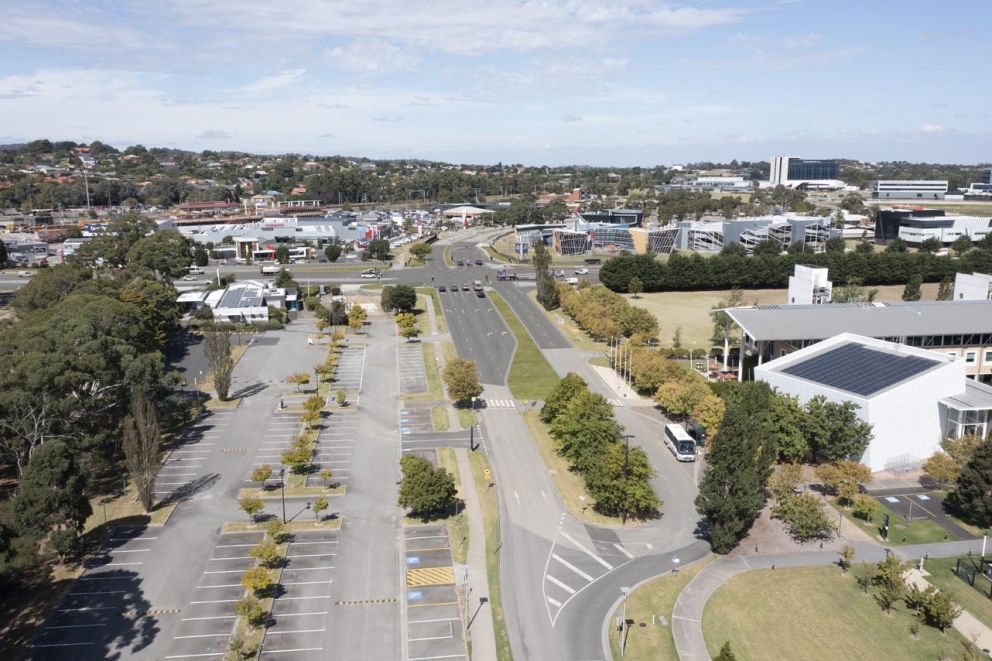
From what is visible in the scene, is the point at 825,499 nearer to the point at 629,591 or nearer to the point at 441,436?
the point at 629,591

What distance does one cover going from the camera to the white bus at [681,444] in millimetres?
54188

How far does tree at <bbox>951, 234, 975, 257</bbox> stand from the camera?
5986 inches

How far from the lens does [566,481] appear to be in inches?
1981

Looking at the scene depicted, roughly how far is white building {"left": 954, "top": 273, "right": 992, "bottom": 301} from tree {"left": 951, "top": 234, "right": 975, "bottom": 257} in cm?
7010

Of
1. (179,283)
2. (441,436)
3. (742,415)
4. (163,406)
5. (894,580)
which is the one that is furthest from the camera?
(179,283)

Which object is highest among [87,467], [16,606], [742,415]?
[742,415]

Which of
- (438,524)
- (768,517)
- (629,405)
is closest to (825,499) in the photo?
(768,517)

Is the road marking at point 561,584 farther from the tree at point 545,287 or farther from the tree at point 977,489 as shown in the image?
the tree at point 545,287

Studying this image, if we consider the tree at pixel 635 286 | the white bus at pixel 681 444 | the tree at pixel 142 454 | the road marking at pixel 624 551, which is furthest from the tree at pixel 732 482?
the tree at pixel 635 286

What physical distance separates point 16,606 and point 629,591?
1257 inches

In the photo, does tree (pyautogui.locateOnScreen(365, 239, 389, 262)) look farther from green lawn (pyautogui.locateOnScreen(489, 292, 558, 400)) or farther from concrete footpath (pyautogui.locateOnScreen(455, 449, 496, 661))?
concrete footpath (pyautogui.locateOnScreen(455, 449, 496, 661))

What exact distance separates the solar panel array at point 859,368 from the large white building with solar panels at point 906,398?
0.06 m

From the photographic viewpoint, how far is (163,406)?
62.9 metres

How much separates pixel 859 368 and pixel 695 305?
56220mm
